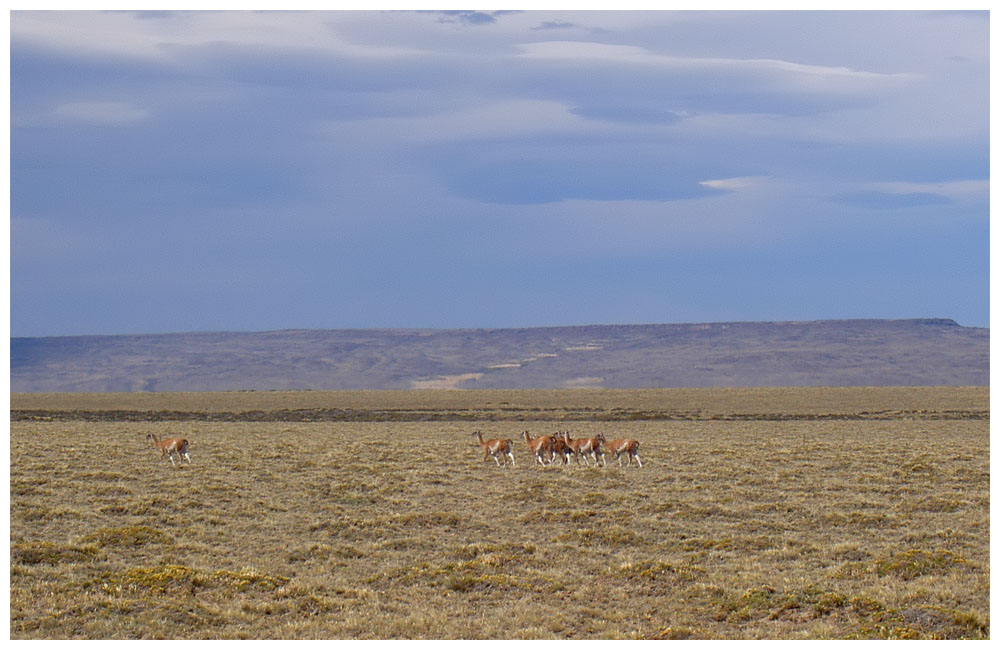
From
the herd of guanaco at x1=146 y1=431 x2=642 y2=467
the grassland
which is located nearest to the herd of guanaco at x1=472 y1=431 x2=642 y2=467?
the herd of guanaco at x1=146 y1=431 x2=642 y2=467

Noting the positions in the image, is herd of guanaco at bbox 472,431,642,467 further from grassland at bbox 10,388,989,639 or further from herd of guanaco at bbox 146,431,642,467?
grassland at bbox 10,388,989,639

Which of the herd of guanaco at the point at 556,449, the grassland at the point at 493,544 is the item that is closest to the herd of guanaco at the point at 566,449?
the herd of guanaco at the point at 556,449

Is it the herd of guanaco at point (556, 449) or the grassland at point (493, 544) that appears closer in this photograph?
→ the grassland at point (493, 544)

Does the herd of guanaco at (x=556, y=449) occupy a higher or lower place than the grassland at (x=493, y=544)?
higher

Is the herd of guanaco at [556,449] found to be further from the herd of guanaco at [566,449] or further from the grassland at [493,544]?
the grassland at [493,544]

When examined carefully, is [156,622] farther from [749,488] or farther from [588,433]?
[588,433]

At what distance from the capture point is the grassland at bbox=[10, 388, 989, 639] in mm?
10883

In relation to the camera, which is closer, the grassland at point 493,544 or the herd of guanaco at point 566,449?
the grassland at point 493,544

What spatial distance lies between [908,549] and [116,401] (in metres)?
87.0

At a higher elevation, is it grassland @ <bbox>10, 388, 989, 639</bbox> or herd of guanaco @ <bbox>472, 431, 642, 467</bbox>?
herd of guanaco @ <bbox>472, 431, 642, 467</bbox>

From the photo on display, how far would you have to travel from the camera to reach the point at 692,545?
1503cm

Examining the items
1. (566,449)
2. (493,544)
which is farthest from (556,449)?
(493,544)

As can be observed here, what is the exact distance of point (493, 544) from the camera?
14891mm

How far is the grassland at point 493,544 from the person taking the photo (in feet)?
35.7
